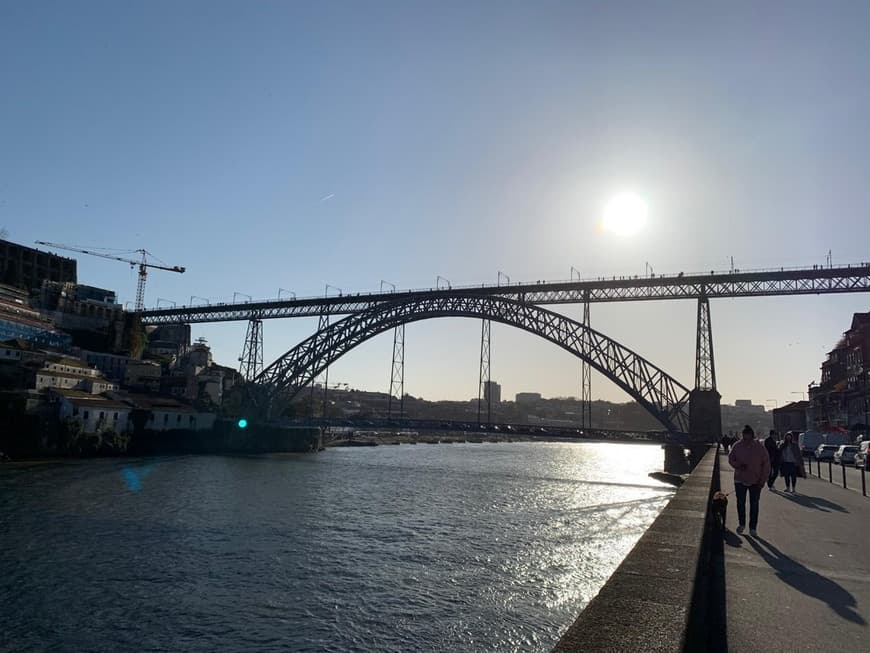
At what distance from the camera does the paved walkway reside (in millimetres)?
4128

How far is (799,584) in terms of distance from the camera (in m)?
5.43

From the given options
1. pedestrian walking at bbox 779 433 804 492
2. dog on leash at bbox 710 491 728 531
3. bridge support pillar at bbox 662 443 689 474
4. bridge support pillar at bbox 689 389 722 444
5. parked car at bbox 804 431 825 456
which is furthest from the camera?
bridge support pillar at bbox 662 443 689 474

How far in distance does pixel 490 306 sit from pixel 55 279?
69.0 metres

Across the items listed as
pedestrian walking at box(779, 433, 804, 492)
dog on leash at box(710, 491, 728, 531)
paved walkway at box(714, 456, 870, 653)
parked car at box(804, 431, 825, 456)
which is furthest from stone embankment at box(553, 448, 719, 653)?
parked car at box(804, 431, 825, 456)

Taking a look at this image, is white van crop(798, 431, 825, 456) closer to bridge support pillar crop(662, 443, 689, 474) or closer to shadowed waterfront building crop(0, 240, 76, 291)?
bridge support pillar crop(662, 443, 689, 474)

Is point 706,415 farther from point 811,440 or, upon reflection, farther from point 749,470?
point 749,470

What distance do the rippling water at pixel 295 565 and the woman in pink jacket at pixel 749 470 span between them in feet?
13.9

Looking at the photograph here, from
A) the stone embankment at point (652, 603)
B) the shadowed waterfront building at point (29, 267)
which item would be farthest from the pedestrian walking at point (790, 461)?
the shadowed waterfront building at point (29, 267)

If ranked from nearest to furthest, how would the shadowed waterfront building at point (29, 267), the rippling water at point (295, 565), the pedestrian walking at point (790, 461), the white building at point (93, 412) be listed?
the rippling water at point (295, 565) < the pedestrian walking at point (790, 461) < the white building at point (93, 412) < the shadowed waterfront building at point (29, 267)

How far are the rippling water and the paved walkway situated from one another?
4499 millimetres

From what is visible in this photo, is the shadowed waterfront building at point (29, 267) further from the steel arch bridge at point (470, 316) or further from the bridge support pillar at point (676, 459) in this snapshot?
the bridge support pillar at point (676, 459)

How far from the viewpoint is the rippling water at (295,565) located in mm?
10789

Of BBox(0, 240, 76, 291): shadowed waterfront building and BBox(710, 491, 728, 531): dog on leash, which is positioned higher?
BBox(0, 240, 76, 291): shadowed waterfront building

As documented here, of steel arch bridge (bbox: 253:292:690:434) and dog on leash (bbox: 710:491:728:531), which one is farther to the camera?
steel arch bridge (bbox: 253:292:690:434)
